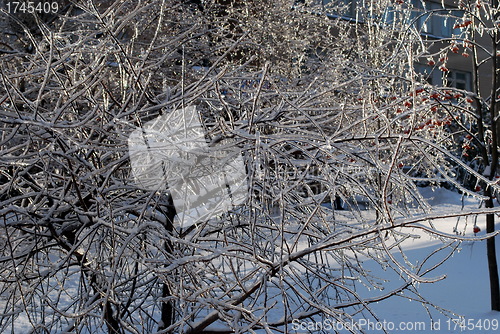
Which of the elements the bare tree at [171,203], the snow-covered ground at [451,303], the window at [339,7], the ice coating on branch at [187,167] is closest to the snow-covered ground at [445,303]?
the snow-covered ground at [451,303]

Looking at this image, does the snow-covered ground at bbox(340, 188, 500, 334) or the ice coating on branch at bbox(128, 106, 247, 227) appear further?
the snow-covered ground at bbox(340, 188, 500, 334)

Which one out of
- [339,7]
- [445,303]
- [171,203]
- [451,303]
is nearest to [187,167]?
[171,203]

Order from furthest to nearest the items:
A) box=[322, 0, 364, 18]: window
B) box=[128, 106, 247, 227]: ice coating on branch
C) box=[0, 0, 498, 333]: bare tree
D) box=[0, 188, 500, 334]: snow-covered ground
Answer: box=[322, 0, 364, 18]: window, box=[0, 188, 500, 334]: snow-covered ground, box=[128, 106, 247, 227]: ice coating on branch, box=[0, 0, 498, 333]: bare tree

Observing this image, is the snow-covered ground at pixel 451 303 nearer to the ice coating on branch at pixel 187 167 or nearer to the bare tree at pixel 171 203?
the bare tree at pixel 171 203

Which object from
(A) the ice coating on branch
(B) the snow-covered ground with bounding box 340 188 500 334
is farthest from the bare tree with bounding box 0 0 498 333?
(B) the snow-covered ground with bounding box 340 188 500 334

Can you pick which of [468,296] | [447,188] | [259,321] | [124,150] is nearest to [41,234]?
[124,150]

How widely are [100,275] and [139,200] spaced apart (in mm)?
447

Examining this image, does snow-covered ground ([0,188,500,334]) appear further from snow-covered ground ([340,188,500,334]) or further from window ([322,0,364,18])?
window ([322,0,364,18])

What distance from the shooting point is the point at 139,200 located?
306cm

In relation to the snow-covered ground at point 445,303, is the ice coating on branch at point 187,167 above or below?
above

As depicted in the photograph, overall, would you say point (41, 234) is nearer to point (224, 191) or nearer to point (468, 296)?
point (224, 191)

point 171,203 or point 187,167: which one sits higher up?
point 187,167

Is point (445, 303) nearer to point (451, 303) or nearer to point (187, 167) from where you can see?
point (451, 303)

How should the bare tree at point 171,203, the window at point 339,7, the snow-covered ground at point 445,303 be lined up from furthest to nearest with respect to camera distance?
the window at point 339,7 → the snow-covered ground at point 445,303 → the bare tree at point 171,203
